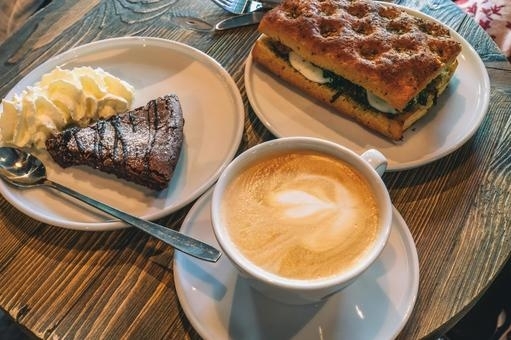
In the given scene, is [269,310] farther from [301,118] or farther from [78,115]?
[78,115]

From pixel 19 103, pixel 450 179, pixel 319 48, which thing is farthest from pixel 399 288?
pixel 19 103

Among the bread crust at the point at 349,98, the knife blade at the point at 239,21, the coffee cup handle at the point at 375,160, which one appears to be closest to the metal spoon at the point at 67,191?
the coffee cup handle at the point at 375,160

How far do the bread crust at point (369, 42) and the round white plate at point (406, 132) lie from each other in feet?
0.33

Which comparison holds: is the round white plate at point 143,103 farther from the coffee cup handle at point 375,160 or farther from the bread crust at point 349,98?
the coffee cup handle at point 375,160

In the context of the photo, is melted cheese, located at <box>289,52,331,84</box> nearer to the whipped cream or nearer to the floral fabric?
the whipped cream

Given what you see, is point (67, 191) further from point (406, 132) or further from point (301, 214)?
point (406, 132)

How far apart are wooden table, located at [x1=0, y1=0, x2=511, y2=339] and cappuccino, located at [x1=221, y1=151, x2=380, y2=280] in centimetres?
22

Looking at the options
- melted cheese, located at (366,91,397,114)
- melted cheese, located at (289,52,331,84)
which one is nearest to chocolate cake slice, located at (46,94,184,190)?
melted cheese, located at (289,52,331,84)

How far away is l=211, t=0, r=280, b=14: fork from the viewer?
1675 mm

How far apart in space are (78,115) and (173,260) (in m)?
0.53

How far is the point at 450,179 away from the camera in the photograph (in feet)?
3.84

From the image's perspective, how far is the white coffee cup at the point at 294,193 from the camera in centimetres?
78

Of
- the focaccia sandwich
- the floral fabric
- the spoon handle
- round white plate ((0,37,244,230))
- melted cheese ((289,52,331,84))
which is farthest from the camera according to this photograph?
the floral fabric

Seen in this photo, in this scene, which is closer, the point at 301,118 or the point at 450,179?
the point at 450,179
